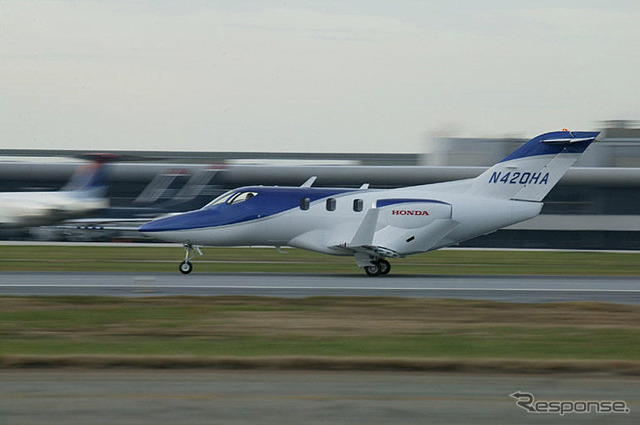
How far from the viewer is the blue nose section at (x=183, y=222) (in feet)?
92.1

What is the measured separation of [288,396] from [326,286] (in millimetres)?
14517

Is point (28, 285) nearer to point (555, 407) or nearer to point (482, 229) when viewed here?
point (482, 229)

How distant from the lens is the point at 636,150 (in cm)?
6191

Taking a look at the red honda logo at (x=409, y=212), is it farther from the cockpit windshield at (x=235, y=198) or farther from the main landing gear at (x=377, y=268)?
the cockpit windshield at (x=235, y=198)

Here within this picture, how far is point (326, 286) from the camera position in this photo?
2427cm

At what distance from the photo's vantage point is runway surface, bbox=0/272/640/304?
2202cm

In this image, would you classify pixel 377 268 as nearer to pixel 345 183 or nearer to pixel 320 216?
pixel 320 216

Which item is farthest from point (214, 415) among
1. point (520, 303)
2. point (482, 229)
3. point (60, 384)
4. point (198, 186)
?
point (198, 186)

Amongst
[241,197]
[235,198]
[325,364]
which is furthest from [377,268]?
[325,364]

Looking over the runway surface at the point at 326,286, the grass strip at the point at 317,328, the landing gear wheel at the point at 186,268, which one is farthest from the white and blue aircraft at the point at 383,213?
the grass strip at the point at 317,328

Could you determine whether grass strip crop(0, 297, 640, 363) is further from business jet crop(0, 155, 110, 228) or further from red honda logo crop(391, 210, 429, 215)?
business jet crop(0, 155, 110, 228)

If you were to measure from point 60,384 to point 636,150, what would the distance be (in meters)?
57.6

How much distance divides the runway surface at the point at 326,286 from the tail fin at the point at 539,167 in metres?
2.80

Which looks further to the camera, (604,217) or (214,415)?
(604,217)
